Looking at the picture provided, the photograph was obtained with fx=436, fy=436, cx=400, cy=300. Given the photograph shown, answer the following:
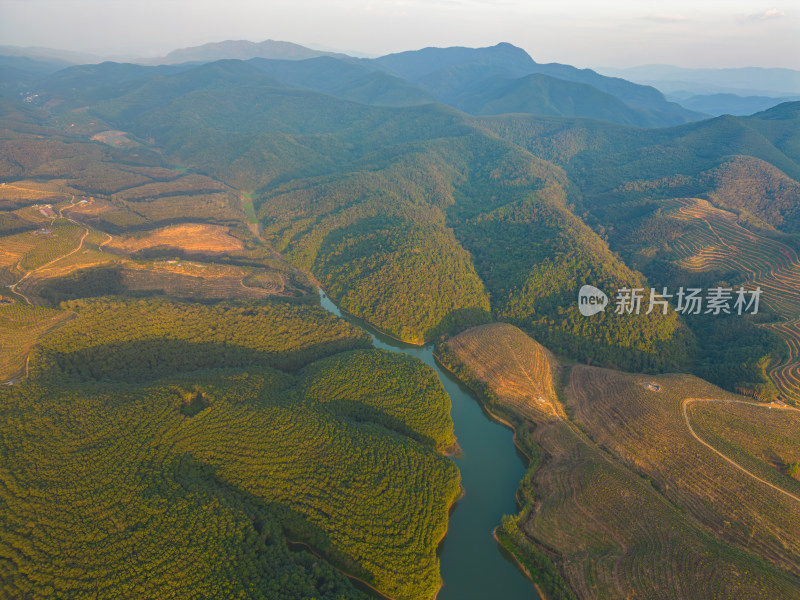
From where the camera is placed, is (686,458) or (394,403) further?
(394,403)

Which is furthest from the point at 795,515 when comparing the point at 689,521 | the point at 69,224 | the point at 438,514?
the point at 69,224

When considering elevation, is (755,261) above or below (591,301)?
above

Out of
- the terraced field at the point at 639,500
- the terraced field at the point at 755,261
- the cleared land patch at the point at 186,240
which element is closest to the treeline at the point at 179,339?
the terraced field at the point at 639,500

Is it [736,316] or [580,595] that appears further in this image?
[736,316]

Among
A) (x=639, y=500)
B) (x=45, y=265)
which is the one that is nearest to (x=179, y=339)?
(x=45, y=265)

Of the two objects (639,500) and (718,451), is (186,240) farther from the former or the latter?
(718,451)

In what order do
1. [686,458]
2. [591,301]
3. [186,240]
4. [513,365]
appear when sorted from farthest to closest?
[186,240]
[591,301]
[513,365]
[686,458]

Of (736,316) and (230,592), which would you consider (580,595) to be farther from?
(736,316)

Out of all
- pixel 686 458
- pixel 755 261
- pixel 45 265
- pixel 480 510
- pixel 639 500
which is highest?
pixel 755 261
